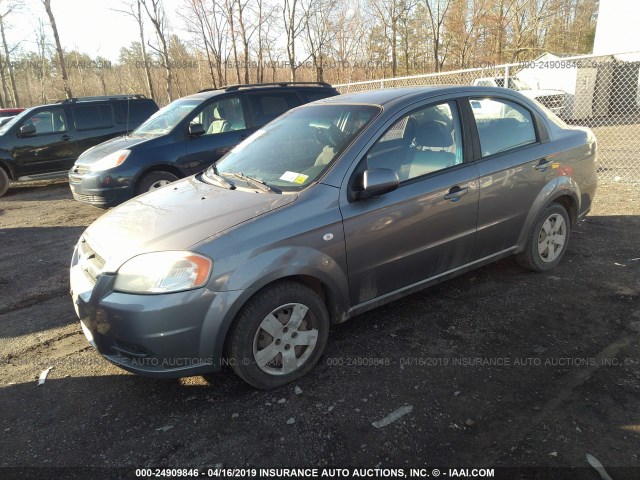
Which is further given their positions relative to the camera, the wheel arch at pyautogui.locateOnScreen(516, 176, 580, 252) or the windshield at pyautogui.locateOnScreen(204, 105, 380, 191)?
the wheel arch at pyautogui.locateOnScreen(516, 176, 580, 252)

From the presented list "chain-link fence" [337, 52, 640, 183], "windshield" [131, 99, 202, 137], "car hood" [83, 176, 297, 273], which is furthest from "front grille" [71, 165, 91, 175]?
"chain-link fence" [337, 52, 640, 183]

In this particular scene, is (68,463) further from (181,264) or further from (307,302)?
(307,302)

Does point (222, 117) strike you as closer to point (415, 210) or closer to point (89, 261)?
point (89, 261)

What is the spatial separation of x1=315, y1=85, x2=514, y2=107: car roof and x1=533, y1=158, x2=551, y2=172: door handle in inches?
25.9

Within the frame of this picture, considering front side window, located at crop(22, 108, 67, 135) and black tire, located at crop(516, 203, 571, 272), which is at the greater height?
front side window, located at crop(22, 108, 67, 135)

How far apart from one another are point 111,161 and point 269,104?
270cm

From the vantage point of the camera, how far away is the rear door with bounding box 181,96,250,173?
22.9 ft

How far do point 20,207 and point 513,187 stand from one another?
911 centimetres

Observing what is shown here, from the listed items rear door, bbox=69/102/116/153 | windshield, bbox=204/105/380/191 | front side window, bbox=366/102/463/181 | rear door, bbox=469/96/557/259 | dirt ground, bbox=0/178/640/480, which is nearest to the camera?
dirt ground, bbox=0/178/640/480

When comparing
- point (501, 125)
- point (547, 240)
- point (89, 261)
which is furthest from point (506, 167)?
point (89, 261)

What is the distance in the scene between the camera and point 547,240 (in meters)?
4.22

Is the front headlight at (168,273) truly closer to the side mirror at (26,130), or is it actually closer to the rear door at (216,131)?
the rear door at (216,131)

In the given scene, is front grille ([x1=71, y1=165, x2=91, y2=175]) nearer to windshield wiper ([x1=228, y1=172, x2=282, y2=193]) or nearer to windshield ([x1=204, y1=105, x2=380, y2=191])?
windshield ([x1=204, y1=105, x2=380, y2=191])

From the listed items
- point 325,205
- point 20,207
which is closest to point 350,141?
point 325,205
